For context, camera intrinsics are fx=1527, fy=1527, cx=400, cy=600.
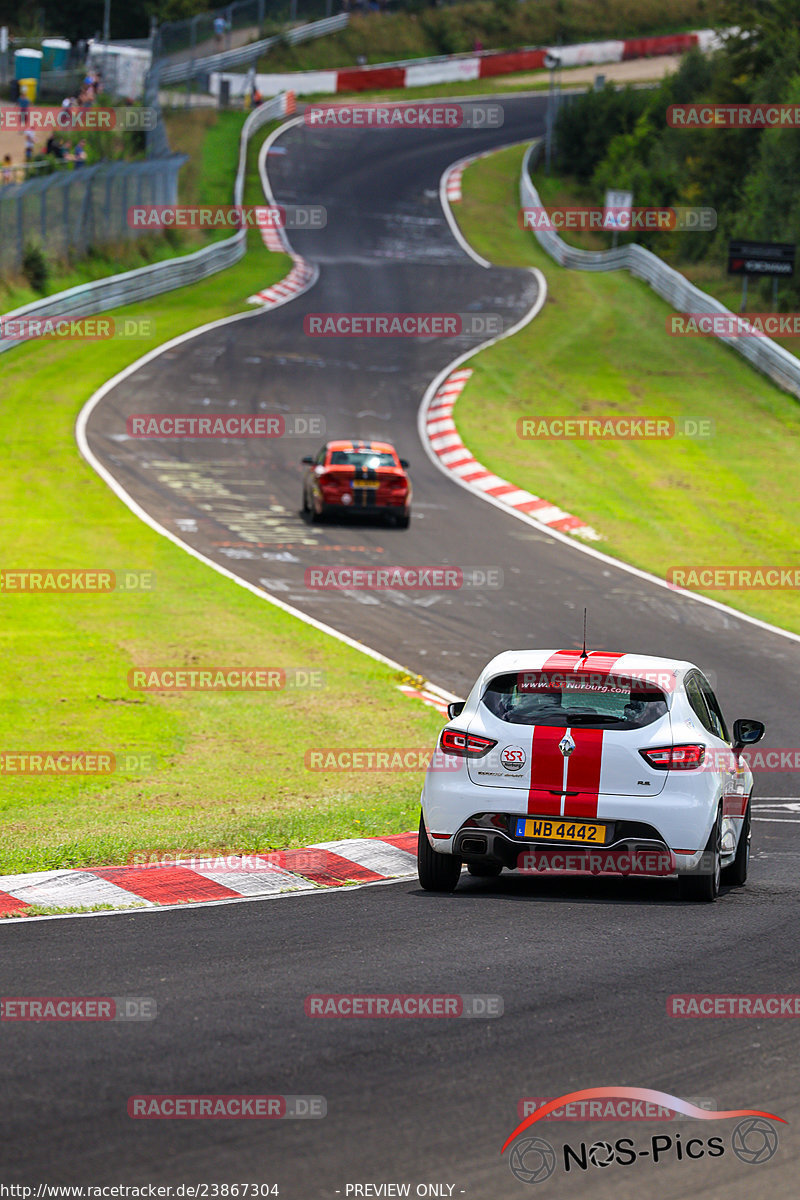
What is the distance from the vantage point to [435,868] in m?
9.73

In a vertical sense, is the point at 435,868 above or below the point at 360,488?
below

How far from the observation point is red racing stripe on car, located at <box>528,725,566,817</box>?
30.6ft

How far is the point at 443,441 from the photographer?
3331cm

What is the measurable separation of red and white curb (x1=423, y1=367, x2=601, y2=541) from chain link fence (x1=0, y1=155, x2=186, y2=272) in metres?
12.3

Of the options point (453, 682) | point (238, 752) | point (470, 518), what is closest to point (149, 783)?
point (238, 752)

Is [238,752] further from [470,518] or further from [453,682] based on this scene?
[470,518]

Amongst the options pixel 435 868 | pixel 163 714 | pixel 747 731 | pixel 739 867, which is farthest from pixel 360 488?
pixel 435 868

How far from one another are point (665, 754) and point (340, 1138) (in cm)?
442

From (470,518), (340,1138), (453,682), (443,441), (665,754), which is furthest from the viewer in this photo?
(443,441)

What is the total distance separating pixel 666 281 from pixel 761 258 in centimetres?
594

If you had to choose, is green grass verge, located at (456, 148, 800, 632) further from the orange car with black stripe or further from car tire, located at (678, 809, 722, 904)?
car tire, located at (678, 809, 722, 904)

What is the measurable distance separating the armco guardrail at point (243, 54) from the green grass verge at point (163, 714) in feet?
154

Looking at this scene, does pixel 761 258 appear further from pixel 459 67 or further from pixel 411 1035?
pixel 459 67

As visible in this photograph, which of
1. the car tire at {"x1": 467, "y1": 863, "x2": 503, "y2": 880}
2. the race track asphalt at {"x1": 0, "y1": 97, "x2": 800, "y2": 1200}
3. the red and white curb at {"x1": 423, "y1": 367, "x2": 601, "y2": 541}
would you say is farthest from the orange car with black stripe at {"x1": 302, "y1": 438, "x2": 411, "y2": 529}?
the car tire at {"x1": 467, "y1": 863, "x2": 503, "y2": 880}
